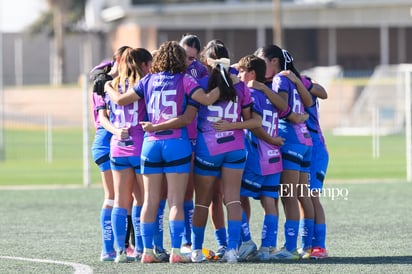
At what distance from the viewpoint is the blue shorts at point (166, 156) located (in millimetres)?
9734

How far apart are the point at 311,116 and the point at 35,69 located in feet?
205

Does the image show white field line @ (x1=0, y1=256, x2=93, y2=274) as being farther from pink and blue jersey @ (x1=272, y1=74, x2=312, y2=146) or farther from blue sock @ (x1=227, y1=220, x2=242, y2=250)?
pink and blue jersey @ (x1=272, y1=74, x2=312, y2=146)

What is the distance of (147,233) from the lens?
9.79m

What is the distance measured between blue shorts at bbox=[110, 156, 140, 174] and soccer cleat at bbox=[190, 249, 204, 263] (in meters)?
0.95

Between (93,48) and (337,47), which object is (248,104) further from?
(93,48)

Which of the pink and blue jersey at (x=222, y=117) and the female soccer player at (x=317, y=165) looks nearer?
the pink and blue jersey at (x=222, y=117)

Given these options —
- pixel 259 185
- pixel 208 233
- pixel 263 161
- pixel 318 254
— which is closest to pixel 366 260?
pixel 318 254

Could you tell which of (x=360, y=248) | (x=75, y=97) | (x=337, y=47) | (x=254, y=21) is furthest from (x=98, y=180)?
(x=337, y=47)

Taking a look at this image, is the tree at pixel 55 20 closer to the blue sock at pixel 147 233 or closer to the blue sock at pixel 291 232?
the blue sock at pixel 291 232

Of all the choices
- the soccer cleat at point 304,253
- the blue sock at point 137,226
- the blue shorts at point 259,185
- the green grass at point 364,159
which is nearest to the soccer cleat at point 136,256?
the blue sock at point 137,226

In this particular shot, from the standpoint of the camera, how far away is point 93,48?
6925 cm

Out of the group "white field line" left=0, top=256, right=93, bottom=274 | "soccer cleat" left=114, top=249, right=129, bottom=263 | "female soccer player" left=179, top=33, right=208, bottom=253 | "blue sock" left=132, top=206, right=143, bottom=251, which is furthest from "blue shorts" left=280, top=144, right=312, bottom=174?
"white field line" left=0, top=256, right=93, bottom=274

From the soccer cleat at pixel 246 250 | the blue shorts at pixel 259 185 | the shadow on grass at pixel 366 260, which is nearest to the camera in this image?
the shadow on grass at pixel 366 260

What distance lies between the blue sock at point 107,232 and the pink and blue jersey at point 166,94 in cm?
103
